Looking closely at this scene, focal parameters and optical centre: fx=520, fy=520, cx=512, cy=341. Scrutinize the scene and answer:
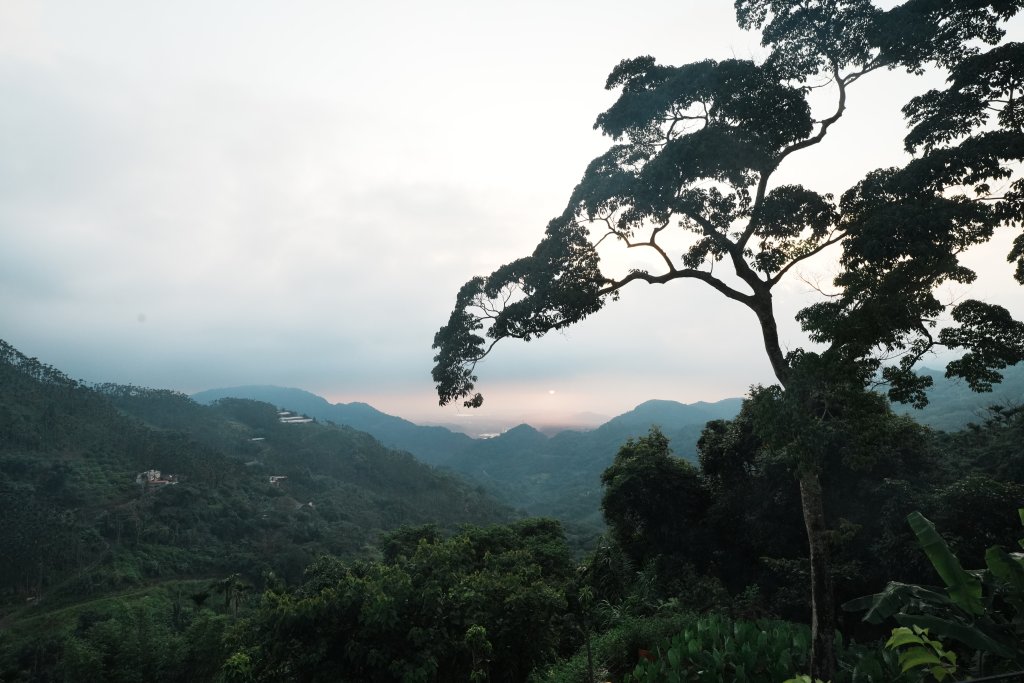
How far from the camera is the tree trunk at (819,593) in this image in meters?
7.63

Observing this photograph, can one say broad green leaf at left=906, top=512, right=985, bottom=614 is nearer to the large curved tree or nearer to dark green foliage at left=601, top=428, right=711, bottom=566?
the large curved tree

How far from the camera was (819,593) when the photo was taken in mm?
8031

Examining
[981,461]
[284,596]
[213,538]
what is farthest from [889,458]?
[213,538]

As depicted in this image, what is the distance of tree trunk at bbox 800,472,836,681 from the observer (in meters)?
7.63

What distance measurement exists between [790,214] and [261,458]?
119504 millimetres

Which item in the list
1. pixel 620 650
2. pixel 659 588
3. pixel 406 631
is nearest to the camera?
pixel 620 650

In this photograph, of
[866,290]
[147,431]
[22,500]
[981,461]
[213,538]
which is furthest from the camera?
[147,431]

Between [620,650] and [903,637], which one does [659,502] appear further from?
[903,637]

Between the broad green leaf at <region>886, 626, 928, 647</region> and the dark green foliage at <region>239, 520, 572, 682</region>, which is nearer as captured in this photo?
the broad green leaf at <region>886, 626, 928, 647</region>

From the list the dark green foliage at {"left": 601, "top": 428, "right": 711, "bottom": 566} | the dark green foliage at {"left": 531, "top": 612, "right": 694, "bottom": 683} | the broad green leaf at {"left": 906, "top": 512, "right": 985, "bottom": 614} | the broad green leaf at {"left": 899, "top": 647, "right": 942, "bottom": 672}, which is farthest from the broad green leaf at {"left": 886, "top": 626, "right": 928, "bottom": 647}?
the dark green foliage at {"left": 601, "top": 428, "right": 711, "bottom": 566}

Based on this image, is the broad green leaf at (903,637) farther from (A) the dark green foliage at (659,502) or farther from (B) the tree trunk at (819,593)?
(A) the dark green foliage at (659,502)

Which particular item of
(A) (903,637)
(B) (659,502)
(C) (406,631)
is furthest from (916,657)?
(B) (659,502)

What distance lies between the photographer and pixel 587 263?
10.2 metres

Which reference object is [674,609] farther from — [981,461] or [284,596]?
[981,461]
